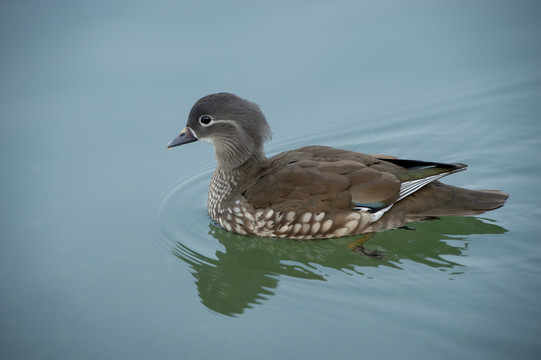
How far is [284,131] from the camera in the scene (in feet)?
24.8

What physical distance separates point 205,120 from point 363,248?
81.3 inches

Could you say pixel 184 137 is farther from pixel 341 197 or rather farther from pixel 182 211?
pixel 341 197

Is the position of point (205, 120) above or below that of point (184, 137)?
above

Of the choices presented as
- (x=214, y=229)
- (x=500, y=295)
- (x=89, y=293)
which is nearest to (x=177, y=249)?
(x=214, y=229)

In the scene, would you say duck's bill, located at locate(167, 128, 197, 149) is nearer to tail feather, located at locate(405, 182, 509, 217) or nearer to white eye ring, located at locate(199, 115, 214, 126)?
white eye ring, located at locate(199, 115, 214, 126)

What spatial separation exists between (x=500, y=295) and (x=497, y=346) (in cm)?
57

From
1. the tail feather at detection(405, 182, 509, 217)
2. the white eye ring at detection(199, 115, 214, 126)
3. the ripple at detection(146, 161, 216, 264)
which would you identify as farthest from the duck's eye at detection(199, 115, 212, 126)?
the tail feather at detection(405, 182, 509, 217)

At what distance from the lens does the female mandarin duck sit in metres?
5.57

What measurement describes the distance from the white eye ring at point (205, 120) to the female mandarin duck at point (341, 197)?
0.74m

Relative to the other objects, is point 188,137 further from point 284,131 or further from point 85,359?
point 85,359

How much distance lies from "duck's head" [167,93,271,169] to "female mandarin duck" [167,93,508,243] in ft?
1.08

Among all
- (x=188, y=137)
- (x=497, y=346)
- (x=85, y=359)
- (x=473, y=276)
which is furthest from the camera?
(x=188, y=137)

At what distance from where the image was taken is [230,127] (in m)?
6.26

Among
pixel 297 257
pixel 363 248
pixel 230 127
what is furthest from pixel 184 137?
pixel 363 248
